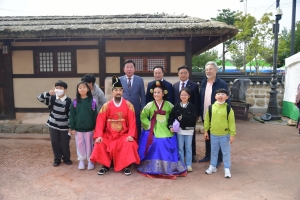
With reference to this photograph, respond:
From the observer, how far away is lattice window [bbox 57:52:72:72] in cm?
702

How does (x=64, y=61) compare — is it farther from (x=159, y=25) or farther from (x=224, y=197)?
(x=224, y=197)

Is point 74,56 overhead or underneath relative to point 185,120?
overhead

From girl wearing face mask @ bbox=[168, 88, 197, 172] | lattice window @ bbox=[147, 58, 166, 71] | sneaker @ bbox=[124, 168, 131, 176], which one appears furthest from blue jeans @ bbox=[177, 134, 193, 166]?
lattice window @ bbox=[147, 58, 166, 71]

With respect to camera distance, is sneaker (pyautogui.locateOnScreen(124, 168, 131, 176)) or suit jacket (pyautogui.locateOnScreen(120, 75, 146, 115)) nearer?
sneaker (pyautogui.locateOnScreen(124, 168, 131, 176))

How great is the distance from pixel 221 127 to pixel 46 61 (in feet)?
17.5

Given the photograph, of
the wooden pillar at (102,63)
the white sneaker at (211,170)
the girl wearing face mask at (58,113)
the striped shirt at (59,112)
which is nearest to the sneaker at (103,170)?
the girl wearing face mask at (58,113)

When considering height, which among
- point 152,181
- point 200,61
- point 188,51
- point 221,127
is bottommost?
point 152,181

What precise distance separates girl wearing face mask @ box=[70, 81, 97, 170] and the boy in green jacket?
1.89 meters

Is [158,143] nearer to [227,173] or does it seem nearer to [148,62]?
[227,173]

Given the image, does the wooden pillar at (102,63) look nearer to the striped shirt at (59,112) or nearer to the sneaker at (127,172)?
the striped shirt at (59,112)

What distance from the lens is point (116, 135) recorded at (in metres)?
4.07

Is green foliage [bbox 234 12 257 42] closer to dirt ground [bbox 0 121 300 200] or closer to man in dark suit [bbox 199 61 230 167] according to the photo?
dirt ground [bbox 0 121 300 200]

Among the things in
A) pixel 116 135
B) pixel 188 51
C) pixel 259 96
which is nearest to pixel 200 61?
pixel 259 96

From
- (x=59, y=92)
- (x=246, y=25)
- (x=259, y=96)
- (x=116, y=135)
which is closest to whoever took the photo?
(x=116, y=135)
